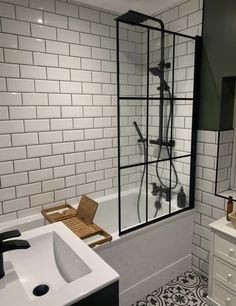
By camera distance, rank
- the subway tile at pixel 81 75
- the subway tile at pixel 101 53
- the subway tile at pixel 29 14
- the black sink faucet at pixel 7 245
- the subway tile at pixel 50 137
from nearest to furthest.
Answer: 1. the black sink faucet at pixel 7 245
2. the subway tile at pixel 29 14
3. the subway tile at pixel 50 137
4. the subway tile at pixel 81 75
5. the subway tile at pixel 101 53

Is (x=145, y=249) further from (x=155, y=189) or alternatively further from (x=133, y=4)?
(x=133, y=4)

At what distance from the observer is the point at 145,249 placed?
1913 millimetres

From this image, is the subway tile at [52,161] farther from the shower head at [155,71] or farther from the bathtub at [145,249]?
the shower head at [155,71]

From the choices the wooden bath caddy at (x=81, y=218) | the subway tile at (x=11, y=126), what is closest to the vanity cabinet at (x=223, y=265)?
the wooden bath caddy at (x=81, y=218)

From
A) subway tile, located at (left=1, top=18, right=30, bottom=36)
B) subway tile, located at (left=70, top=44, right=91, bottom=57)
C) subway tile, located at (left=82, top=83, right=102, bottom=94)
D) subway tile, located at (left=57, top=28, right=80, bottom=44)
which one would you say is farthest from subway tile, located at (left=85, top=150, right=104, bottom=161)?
subway tile, located at (left=1, top=18, right=30, bottom=36)

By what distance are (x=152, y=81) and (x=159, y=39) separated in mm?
324

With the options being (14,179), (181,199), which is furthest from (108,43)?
(181,199)

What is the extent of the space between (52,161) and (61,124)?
33 centimetres

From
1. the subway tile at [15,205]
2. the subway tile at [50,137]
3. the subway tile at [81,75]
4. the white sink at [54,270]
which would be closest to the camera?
the white sink at [54,270]

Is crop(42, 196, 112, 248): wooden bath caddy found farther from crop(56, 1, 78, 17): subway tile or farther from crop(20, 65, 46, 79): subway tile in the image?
crop(56, 1, 78, 17): subway tile

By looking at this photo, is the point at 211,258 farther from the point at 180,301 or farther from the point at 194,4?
the point at 194,4

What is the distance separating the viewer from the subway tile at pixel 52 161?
2.03 meters

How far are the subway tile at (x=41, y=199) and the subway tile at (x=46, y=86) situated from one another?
864 mm

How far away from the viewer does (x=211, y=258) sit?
5.97 feet
